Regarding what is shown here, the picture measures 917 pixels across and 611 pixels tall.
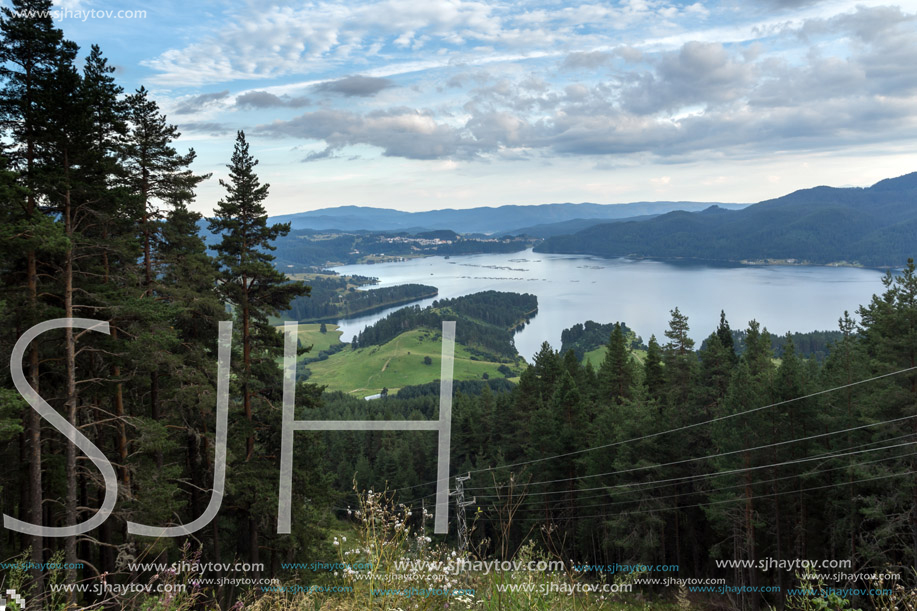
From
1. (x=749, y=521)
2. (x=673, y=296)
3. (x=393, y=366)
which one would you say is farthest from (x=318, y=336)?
(x=749, y=521)

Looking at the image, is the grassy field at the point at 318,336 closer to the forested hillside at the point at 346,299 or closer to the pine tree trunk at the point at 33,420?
the forested hillside at the point at 346,299

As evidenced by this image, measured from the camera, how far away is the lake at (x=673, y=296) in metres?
97.4

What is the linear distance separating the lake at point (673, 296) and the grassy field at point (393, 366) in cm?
1136

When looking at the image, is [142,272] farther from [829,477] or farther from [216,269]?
[829,477]

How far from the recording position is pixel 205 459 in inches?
451

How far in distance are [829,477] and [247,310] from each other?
595 inches

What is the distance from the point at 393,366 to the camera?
9775cm

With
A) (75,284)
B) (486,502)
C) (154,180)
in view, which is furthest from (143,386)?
(486,502)

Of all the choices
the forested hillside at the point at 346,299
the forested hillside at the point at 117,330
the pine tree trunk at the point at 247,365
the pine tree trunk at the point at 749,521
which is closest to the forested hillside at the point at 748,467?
the pine tree trunk at the point at 749,521

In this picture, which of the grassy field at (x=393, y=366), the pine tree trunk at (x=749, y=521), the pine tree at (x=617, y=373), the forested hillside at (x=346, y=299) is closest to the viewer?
the pine tree trunk at (x=749, y=521)

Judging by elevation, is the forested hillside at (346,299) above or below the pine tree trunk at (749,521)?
below

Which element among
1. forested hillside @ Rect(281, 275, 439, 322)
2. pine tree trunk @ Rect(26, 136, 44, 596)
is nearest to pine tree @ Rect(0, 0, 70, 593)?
pine tree trunk @ Rect(26, 136, 44, 596)

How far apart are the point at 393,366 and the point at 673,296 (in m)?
73.9

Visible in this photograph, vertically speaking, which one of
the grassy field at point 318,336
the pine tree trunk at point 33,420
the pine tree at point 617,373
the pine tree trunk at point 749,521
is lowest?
the grassy field at point 318,336
